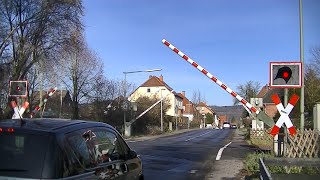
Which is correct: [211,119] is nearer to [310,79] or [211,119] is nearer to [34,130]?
[310,79]

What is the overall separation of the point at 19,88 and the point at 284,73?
339 inches

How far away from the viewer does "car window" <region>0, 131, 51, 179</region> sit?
484cm

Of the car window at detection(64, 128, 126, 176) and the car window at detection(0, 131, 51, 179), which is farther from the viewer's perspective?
the car window at detection(64, 128, 126, 176)

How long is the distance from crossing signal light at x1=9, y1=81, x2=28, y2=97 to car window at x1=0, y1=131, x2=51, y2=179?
10.4 m

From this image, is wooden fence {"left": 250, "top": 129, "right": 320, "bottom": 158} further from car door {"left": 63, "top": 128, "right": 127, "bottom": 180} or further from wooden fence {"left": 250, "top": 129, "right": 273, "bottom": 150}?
wooden fence {"left": 250, "top": 129, "right": 273, "bottom": 150}

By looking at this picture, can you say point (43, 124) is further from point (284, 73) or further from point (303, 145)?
point (303, 145)

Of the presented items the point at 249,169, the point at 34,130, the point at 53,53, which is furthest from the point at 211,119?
the point at 34,130

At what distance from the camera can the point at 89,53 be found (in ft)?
165

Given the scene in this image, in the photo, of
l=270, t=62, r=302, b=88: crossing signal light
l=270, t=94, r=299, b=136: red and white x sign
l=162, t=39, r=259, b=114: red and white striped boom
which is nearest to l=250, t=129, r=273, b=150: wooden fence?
l=162, t=39, r=259, b=114: red and white striped boom

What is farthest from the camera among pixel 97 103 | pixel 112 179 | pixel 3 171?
pixel 97 103

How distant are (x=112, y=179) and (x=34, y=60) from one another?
100ft

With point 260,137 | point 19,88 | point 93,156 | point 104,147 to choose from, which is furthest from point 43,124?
point 260,137

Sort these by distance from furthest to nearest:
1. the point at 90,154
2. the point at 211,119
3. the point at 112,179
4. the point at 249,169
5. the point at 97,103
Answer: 1. the point at 211,119
2. the point at 97,103
3. the point at 249,169
4. the point at 112,179
5. the point at 90,154

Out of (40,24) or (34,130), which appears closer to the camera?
(34,130)
